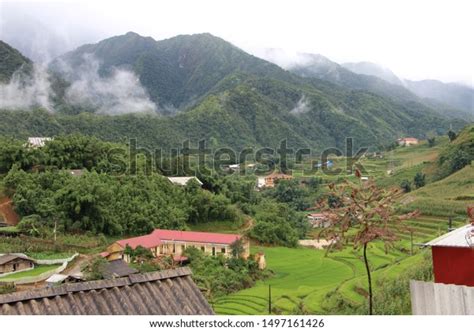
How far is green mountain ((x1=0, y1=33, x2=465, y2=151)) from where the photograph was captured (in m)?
25.8

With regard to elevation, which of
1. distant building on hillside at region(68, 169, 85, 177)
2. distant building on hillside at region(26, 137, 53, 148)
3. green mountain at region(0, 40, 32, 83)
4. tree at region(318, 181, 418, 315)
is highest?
green mountain at region(0, 40, 32, 83)

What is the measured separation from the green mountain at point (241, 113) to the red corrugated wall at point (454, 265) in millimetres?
18110

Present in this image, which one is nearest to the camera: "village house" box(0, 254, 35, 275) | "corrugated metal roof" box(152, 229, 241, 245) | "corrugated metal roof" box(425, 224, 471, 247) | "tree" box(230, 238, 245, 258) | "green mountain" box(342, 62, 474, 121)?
"corrugated metal roof" box(425, 224, 471, 247)

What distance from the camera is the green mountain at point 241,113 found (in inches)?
1016

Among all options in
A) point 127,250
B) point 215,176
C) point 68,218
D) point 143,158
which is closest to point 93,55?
point 143,158

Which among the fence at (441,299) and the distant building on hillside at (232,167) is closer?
the fence at (441,299)

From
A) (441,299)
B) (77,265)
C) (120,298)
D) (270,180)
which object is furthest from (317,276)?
(270,180)

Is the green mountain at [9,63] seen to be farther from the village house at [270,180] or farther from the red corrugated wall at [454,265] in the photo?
the red corrugated wall at [454,265]

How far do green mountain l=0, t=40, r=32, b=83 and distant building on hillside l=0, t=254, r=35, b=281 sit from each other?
23.5m

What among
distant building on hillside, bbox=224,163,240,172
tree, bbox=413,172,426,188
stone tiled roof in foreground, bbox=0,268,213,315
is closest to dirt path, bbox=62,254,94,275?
stone tiled roof in foreground, bbox=0,268,213,315

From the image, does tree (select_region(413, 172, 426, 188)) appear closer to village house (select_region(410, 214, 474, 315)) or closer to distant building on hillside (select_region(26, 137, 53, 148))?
distant building on hillside (select_region(26, 137, 53, 148))

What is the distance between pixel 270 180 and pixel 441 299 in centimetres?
2279

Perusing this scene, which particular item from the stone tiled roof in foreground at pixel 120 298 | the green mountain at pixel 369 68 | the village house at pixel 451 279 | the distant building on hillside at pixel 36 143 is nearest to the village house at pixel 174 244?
the green mountain at pixel 369 68
